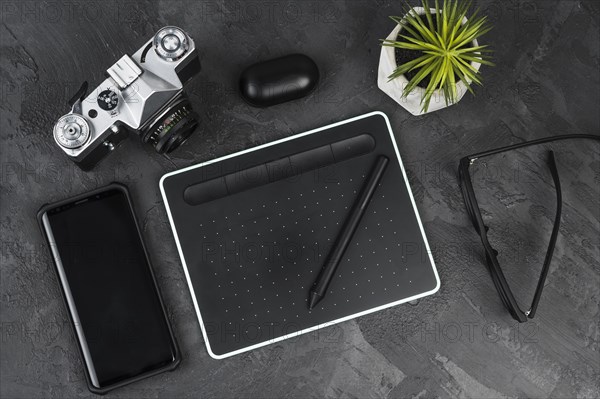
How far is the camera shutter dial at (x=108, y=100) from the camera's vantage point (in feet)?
1.98

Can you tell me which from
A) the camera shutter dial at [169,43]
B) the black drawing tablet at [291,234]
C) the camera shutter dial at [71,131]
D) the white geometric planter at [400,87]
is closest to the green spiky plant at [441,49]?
the white geometric planter at [400,87]

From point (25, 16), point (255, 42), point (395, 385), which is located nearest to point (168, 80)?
point (255, 42)

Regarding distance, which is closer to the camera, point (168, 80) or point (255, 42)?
point (168, 80)

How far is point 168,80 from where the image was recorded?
62 cm

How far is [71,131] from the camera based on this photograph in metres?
0.60

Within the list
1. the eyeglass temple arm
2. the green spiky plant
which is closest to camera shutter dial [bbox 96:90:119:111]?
the green spiky plant

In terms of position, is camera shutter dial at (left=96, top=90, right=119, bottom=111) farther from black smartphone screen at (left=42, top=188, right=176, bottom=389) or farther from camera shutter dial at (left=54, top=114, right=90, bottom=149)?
black smartphone screen at (left=42, top=188, right=176, bottom=389)

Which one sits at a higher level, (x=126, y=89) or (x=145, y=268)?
(x=126, y=89)

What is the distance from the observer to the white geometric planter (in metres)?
0.65

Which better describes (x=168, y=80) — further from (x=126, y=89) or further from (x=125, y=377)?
(x=125, y=377)

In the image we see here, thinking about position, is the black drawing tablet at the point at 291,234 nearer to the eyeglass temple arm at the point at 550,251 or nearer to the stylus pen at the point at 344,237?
the stylus pen at the point at 344,237

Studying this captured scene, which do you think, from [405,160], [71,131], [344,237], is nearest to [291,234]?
[344,237]

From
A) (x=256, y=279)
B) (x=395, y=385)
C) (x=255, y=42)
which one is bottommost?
(x=395, y=385)

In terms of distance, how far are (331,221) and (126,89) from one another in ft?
1.00
